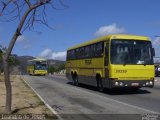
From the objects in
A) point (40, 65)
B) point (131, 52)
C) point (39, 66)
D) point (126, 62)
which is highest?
point (40, 65)

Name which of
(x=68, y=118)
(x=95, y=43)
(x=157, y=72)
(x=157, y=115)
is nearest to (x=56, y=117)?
(x=68, y=118)

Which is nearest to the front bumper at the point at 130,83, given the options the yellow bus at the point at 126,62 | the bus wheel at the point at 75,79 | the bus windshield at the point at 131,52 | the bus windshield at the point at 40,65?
the yellow bus at the point at 126,62

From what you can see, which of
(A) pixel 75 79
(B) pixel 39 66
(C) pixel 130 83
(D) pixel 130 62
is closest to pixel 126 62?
(D) pixel 130 62

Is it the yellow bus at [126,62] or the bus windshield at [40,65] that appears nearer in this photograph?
the yellow bus at [126,62]

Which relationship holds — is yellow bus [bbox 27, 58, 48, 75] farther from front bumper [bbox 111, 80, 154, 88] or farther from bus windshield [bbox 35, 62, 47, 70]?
front bumper [bbox 111, 80, 154, 88]

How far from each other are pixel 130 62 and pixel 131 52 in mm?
537

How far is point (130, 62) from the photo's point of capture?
23438 millimetres

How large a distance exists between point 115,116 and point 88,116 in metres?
0.88

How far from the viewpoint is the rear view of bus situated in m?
23.2

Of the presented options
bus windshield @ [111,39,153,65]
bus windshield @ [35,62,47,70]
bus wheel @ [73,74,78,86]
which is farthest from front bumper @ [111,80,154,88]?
bus windshield @ [35,62,47,70]

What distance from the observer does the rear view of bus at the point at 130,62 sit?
76.1 ft

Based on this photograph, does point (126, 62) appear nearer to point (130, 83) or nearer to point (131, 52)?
point (131, 52)

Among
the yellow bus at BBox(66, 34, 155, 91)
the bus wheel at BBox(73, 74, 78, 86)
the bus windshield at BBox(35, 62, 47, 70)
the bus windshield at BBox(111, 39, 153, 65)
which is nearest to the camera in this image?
the yellow bus at BBox(66, 34, 155, 91)

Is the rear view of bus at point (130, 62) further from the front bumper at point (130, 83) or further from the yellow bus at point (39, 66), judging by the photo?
the yellow bus at point (39, 66)
